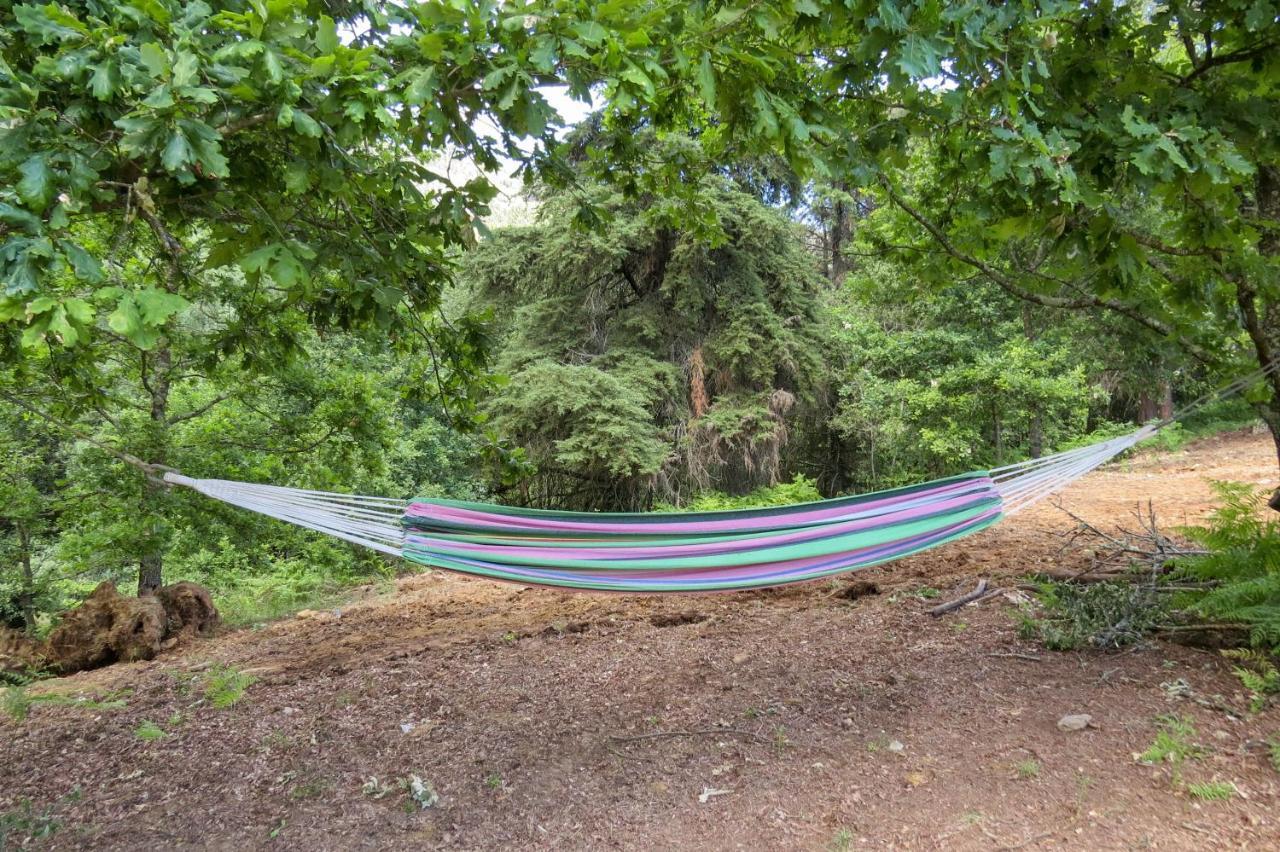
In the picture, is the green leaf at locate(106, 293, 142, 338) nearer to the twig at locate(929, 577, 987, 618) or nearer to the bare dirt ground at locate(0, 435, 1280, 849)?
the bare dirt ground at locate(0, 435, 1280, 849)

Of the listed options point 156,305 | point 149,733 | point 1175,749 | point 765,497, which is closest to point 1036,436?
point 765,497

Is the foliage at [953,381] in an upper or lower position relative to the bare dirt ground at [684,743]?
upper

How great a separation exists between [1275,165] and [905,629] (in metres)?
1.95

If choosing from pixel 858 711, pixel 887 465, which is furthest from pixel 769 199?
pixel 858 711

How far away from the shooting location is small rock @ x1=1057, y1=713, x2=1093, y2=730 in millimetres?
1919

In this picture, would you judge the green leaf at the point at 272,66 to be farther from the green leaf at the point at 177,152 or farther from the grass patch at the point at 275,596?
the grass patch at the point at 275,596

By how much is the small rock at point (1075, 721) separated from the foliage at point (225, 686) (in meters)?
2.79

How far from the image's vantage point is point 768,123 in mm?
1537

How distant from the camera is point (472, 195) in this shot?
2.15 m

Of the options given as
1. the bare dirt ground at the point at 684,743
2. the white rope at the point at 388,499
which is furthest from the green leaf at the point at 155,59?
the bare dirt ground at the point at 684,743

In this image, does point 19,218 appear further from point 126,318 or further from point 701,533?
point 701,533

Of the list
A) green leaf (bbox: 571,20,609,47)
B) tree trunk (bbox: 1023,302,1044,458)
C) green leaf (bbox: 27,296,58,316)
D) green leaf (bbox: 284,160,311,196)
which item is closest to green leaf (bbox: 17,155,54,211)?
green leaf (bbox: 27,296,58,316)

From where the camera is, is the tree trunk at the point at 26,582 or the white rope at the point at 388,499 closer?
the white rope at the point at 388,499

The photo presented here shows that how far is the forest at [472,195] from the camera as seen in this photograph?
137 centimetres
